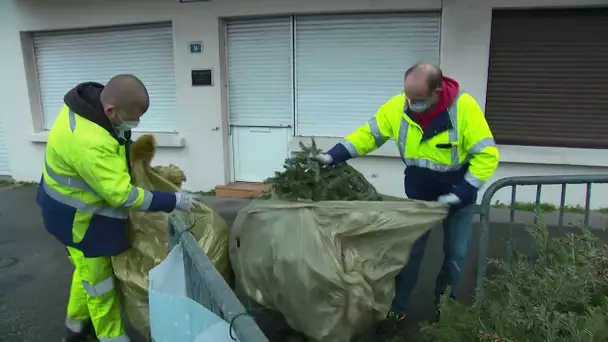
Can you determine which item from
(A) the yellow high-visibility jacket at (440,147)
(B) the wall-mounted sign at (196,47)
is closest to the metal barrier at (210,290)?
(A) the yellow high-visibility jacket at (440,147)

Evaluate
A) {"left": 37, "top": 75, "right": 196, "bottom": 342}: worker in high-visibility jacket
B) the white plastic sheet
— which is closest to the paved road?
{"left": 37, "top": 75, "right": 196, "bottom": 342}: worker in high-visibility jacket

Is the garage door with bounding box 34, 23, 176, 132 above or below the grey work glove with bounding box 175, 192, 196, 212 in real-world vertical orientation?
above

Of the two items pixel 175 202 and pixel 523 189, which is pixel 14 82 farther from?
pixel 523 189

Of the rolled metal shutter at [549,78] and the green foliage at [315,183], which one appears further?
the rolled metal shutter at [549,78]

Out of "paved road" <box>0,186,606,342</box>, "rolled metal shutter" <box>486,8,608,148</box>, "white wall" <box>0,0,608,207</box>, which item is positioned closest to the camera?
"paved road" <box>0,186,606,342</box>

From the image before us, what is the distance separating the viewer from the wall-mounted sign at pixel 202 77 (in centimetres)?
630

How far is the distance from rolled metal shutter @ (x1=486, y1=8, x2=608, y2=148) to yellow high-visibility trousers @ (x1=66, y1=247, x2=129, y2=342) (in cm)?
478

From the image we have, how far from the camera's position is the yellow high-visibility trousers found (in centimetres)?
249

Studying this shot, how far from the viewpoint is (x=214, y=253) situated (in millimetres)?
2652

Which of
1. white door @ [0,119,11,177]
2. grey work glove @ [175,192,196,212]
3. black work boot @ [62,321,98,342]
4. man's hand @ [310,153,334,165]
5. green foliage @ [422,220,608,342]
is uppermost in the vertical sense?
man's hand @ [310,153,334,165]

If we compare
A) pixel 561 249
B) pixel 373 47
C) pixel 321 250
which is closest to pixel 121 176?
pixel 321 250

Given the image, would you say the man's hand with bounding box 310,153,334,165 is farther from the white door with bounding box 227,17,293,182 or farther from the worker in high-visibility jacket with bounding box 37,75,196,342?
the white door with bounding box 227,17,293,182

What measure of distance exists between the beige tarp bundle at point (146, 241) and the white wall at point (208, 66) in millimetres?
3567

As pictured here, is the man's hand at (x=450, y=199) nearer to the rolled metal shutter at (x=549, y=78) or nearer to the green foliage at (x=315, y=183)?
the green foliage at (x=315, y=183)
